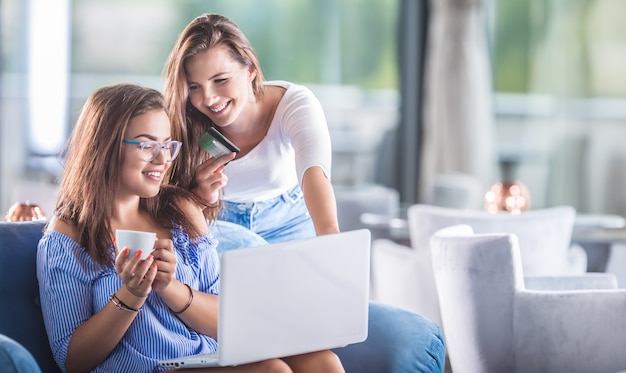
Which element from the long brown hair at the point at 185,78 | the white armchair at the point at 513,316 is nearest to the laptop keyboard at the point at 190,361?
the long brown hair at the point at 185,78

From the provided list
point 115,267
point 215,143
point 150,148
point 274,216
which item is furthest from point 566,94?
point 115,267

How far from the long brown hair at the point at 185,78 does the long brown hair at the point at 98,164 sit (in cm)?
19

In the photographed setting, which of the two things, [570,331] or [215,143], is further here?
[570,331]

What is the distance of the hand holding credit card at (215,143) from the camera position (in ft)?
7.57

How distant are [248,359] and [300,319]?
0.14 m

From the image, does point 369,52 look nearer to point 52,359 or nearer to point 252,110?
point 252,110

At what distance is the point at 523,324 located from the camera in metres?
2.99

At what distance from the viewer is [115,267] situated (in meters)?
2.16

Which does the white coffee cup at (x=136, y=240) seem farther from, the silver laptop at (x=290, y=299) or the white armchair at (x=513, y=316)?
the white armchair at (x=513, y=316)

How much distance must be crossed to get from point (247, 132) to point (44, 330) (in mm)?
757

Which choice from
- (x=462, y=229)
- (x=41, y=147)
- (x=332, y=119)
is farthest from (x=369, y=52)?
(x=462, y=229)

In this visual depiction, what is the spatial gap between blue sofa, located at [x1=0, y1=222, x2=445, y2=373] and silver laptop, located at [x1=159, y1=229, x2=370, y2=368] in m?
0.23

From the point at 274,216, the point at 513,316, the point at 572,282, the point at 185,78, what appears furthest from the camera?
the point at 572,282

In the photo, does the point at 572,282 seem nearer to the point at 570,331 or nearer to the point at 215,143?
the point at 570,331
